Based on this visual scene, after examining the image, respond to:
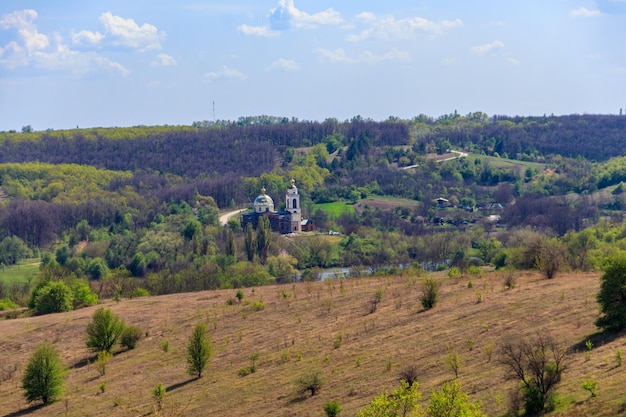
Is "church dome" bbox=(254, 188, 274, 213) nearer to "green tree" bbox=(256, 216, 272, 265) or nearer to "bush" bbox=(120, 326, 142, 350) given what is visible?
"green tree" bbox=(256, 216, 272, 265)

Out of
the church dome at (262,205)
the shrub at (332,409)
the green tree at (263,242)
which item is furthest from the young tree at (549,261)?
the church dome at (262,205)

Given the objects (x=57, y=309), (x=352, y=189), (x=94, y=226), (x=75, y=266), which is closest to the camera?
(x=57, y=309)

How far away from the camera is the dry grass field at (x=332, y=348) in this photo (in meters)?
34.8

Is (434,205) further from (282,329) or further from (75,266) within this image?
(282,329)

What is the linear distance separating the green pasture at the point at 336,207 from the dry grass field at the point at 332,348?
303 feet

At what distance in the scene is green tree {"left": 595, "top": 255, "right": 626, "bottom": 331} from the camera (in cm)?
3591

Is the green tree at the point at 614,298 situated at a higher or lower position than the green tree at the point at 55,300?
higher

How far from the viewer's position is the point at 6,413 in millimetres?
42344

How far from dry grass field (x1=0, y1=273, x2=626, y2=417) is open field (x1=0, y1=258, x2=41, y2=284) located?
4822 cm

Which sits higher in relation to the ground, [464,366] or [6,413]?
[464,366]

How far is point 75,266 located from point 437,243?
46271 millimetres

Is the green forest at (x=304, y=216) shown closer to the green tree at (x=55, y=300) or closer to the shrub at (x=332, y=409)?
the green tree at (x=55, y=300)

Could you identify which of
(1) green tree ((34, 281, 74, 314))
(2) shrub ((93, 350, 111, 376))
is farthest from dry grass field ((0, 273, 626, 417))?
(1) green tree ((34, 281, 74, 314))

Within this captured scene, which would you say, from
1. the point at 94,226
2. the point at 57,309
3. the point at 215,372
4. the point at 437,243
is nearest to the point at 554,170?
the point at 437,243
